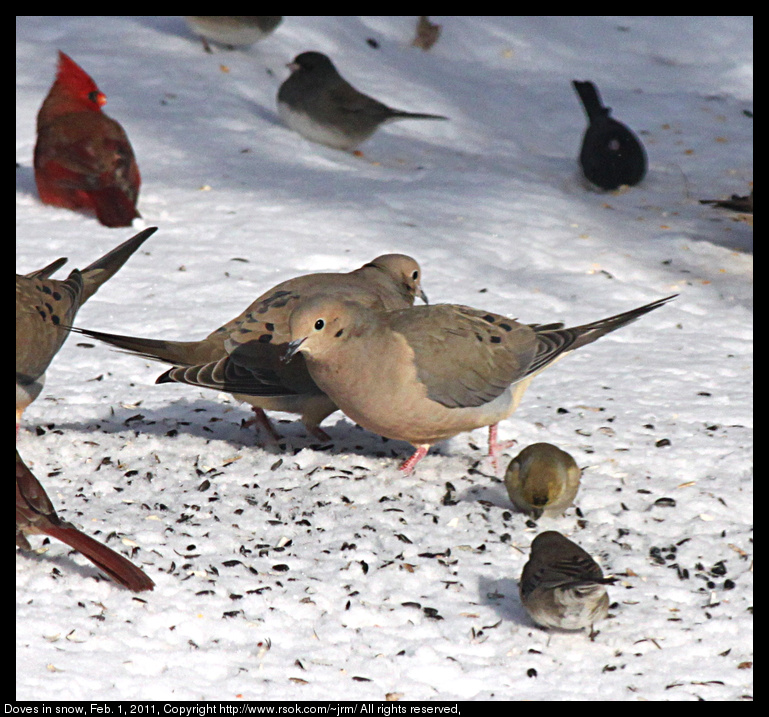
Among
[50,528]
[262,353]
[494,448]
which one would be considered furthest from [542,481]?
[50,528]

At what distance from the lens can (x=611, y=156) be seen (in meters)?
8.82

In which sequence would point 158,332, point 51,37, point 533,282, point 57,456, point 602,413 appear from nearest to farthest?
1. point 57,456
2. point 602,413
3. point 158,332
4. point 533,282
5. point 51,37

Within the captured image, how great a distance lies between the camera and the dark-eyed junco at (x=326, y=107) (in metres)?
9.05

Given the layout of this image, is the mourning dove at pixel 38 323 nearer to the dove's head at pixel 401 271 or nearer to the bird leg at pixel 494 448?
the dove's head at pixel 401 271

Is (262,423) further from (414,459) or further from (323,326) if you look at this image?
(323,326)

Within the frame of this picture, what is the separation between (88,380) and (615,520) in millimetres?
2742

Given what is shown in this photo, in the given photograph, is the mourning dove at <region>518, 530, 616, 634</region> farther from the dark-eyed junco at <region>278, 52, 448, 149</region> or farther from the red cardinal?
the dark-eyed junco at <region>278, 52, 448, 149</region>

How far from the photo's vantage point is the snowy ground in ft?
10.7

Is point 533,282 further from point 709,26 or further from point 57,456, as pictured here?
point 709,26

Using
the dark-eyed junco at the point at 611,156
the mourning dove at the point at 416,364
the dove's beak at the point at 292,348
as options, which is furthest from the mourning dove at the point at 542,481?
the dark-eyed junco at the point at 611,156

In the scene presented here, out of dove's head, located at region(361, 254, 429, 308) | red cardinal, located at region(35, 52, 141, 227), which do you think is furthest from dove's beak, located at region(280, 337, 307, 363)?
red cardinal, located at region(35, 52, 141, 227)

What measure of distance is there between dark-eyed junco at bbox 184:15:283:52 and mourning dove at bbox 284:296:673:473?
670 cm
